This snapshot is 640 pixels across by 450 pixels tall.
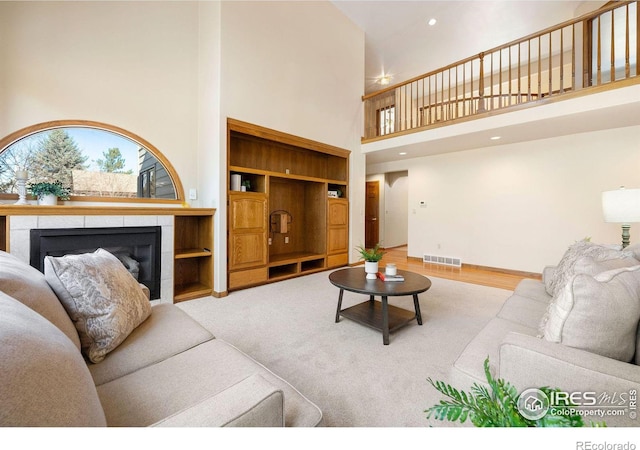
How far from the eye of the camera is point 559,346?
3.16 feet

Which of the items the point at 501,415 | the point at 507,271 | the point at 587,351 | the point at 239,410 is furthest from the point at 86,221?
the point at 507,271

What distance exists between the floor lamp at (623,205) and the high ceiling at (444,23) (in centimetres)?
394

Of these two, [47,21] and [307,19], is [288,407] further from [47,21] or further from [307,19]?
[307,19]

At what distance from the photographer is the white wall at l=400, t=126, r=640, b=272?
3.98 m

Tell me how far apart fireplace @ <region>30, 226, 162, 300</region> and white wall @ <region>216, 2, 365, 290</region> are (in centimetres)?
70

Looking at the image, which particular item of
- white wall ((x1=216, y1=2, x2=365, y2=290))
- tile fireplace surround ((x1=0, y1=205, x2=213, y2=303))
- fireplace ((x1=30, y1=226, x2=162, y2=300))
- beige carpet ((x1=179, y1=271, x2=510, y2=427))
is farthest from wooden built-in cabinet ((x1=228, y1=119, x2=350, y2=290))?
fireplace ((x1=30, y1=226, x2=162, y2=300))

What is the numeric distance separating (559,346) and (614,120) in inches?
173

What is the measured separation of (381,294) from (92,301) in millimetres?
1781

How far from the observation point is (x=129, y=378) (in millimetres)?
1040

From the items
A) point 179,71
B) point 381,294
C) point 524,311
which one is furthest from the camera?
point 179,71

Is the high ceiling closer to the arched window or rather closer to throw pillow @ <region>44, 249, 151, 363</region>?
the arched window

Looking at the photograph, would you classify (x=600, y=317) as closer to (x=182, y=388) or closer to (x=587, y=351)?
(x=587, y=351)

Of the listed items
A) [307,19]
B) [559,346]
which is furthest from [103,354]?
[307,19]

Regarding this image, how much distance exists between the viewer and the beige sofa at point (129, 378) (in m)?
0.49
